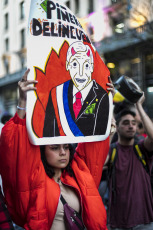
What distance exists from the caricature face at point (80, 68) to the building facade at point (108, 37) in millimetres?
496

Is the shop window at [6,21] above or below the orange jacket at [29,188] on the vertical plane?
above

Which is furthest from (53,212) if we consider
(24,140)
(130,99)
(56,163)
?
(130,99)

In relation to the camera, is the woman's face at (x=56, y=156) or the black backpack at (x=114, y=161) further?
the black backpack at (x=114, y=161)

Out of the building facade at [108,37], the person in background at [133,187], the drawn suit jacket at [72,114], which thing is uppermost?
the building facade at [108,37]

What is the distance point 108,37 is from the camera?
595 inches

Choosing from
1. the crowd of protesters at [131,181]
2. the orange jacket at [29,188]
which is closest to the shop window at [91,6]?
the crowd of protesters at [131,181]

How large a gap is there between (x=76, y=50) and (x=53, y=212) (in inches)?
45.8

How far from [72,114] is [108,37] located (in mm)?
13965

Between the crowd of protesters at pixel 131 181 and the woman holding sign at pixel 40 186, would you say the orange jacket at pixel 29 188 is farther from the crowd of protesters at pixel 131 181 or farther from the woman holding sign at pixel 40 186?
the crowd of protesters at pixel 131 181

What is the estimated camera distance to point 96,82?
2.11m

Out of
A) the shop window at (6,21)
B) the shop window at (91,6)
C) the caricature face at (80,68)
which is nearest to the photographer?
the caricature face at (80,68)

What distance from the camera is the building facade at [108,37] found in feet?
24.5

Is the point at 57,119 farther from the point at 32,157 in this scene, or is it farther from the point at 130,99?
the point at 130,99

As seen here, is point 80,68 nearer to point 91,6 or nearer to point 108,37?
point 108,37
